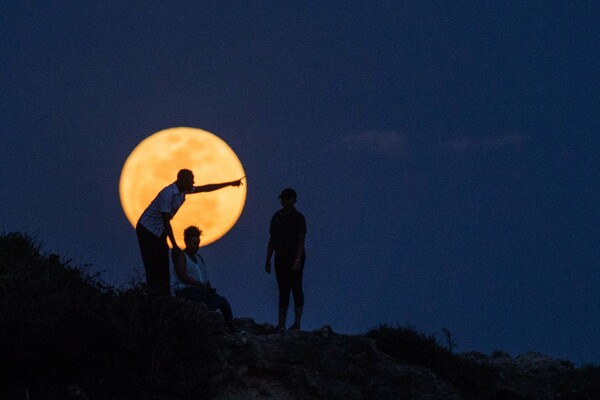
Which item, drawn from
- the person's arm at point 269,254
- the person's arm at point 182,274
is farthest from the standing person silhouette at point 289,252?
the person's arm at point 182,274

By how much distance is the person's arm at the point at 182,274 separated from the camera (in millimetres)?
12359

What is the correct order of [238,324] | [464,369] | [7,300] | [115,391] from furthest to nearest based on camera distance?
1. [238,324]
2. [464,369]
3. [7,300]
4. [115,391]

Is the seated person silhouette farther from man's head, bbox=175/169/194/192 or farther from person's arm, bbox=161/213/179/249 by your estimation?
man's head, bbox=175/169/194/192

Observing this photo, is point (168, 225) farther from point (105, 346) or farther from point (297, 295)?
point (297, 295)

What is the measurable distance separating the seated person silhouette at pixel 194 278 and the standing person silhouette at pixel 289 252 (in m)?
2.80

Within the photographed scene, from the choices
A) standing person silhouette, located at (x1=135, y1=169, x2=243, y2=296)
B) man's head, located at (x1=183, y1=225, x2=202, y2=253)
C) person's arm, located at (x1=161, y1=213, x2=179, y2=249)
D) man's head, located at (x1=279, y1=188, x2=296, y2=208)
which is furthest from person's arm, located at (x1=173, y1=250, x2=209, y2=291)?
man's head, located at (x1=279, y1=188, x2=296, y2=208)

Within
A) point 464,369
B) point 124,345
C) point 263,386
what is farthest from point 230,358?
point 464,369

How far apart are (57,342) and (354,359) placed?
3972mm

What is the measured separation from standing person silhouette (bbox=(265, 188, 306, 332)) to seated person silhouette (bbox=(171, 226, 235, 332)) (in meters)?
2.80

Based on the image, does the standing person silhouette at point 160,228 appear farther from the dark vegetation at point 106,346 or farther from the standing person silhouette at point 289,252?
the standing person silhouette at point 289,252

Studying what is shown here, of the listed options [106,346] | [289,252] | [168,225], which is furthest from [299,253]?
[106,346]

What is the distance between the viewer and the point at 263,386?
11.9 meters

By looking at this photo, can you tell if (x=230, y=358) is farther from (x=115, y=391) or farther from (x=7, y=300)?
(x=7, y=300)

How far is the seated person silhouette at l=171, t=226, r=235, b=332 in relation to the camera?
12.3 m
